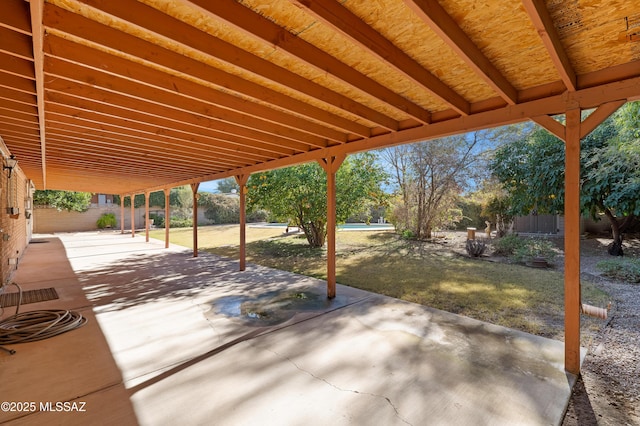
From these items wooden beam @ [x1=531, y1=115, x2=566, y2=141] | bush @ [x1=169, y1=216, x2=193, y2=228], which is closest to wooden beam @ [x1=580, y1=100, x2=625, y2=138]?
wooden beam @ [x1=531, y1=115, x2=566, y2=141]

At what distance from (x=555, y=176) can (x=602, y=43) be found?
7498mm

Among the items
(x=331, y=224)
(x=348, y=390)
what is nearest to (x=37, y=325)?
(x=348, y=390)

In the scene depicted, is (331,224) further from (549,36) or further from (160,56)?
(549,36)

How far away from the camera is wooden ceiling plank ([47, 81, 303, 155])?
279cm

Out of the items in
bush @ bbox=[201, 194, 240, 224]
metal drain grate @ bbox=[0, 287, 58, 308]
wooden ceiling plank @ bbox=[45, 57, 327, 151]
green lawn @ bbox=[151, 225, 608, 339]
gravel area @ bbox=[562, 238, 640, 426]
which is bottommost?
gravel area @ bbox=[562, 238, 640, 426]

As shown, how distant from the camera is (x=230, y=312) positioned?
406 centimetres

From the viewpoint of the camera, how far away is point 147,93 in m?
2.84

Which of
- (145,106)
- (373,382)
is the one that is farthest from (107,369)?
(145,106)

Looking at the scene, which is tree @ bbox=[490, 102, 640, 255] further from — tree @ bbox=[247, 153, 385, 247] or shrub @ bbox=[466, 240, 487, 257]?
tree @ bbox=[247, 153, 385, 247]

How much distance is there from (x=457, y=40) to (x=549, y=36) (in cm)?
52

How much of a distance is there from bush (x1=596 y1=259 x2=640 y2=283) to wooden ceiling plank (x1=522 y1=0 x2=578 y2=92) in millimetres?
5567

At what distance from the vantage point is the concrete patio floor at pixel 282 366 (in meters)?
2.05

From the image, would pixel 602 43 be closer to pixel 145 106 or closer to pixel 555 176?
pixel 145 106

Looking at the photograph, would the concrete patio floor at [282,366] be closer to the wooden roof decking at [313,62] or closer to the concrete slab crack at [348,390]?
the concrete slab crack at [348,390]
